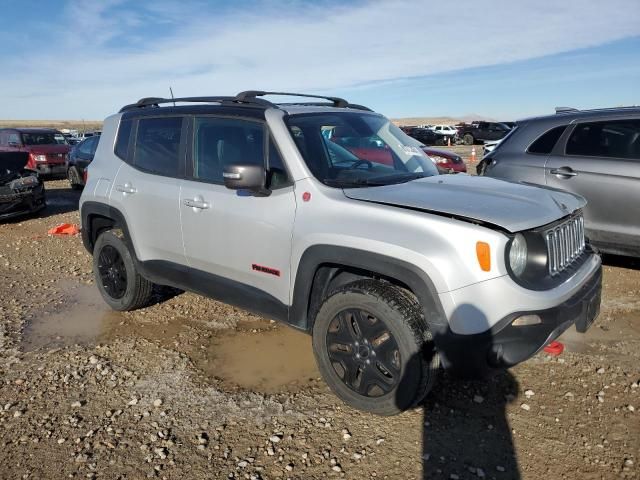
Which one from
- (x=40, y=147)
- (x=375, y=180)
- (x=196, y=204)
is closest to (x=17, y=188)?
(x=40, y=147)

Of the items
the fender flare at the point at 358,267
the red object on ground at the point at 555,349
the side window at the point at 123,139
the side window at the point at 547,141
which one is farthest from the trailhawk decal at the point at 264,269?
the side window at the point at 547,141

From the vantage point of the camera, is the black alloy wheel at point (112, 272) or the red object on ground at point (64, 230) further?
the red object on ground at point (64, 230)

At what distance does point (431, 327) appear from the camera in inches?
115

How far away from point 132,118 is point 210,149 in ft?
4.01

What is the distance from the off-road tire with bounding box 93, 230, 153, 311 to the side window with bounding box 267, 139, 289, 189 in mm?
1914

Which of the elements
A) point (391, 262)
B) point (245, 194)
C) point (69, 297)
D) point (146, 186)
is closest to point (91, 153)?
point (69, 297)

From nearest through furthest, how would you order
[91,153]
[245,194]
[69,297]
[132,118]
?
[245,194] → [132,118] → [69,297] → [91,153]

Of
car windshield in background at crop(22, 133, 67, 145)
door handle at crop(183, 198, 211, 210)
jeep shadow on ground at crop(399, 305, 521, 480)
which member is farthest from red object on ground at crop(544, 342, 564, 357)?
car windshield in background at crop(22, 133, 67, 145)

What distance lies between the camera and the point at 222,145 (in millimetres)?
4023

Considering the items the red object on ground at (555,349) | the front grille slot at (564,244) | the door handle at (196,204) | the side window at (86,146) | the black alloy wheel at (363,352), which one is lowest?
the red object on ground at (555,349)

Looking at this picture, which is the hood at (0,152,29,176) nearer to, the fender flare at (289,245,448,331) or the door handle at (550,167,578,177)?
the fender flare at (289,245,448,331)

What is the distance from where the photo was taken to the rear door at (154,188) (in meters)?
4.29

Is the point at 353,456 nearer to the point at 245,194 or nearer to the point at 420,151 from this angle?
the point at 245,194

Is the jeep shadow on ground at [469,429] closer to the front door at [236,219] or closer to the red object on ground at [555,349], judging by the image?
the red object on ground at [555,349]
